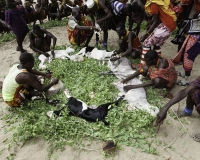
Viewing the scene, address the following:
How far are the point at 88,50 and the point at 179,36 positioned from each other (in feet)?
7.03

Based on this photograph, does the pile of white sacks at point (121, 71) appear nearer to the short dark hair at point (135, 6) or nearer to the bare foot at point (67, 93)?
the bare foot at point (67, 93)

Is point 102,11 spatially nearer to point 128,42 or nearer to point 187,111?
point 128,42

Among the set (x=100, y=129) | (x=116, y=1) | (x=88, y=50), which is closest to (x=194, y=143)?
(x=100, y=129)

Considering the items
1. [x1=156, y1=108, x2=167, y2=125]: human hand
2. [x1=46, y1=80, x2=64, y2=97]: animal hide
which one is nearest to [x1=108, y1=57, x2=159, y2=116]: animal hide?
[x1=156, y1=108, x2=167, y2=125]: human hand

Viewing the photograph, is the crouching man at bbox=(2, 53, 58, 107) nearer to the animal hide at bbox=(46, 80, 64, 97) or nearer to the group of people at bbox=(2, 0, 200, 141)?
the group of people at bbox=(2, 0, 200, 141)

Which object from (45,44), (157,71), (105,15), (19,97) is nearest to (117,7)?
(105,15)

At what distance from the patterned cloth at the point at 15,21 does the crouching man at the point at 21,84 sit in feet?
7.11

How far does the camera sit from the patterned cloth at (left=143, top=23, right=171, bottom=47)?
3699mm

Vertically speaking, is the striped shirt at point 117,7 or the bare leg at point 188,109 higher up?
the striped shirt at point 117,7

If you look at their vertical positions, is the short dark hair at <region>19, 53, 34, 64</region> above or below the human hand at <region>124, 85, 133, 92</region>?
above

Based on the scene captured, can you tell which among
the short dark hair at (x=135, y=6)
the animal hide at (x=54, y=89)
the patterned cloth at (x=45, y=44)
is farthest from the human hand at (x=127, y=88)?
the short dark hair at (x=135, y=6)

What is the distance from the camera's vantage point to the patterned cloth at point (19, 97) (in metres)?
3.07

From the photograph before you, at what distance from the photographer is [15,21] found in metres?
4.74

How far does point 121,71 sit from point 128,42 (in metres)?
0.70
